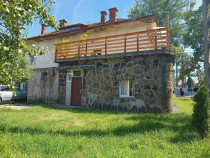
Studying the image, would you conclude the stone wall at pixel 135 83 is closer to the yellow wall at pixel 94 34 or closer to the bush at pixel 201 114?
the yellow wall at pixel 94 34

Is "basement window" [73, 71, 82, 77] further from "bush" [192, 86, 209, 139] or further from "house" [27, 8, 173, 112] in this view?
"bush" [192, 86, 209, 139]

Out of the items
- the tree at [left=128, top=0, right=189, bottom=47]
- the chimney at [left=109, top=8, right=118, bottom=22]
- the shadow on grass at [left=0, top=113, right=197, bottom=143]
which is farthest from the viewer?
the tree at [left=128, top=0, right=189, bottom=47]

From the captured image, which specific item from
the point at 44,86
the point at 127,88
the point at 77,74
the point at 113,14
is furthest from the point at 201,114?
the point at 113,14

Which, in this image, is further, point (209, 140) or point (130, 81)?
point (130, 81)

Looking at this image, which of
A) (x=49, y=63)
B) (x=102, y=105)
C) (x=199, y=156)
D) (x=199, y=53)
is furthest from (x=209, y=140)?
(x=199, y=53)

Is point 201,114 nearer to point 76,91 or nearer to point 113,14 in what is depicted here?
point 76,91

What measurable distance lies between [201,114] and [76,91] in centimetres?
889

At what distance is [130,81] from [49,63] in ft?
29.7

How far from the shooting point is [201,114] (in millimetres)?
4066

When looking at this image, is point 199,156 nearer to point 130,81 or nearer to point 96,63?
point 130,81

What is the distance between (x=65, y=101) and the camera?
11922 mm

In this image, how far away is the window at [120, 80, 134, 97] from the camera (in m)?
9.55

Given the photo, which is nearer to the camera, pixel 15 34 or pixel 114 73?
pixel 15 34

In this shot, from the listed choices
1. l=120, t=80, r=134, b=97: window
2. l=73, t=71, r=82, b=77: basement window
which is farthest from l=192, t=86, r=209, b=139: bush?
l=73, t=71, r=82, b=77: basement window
